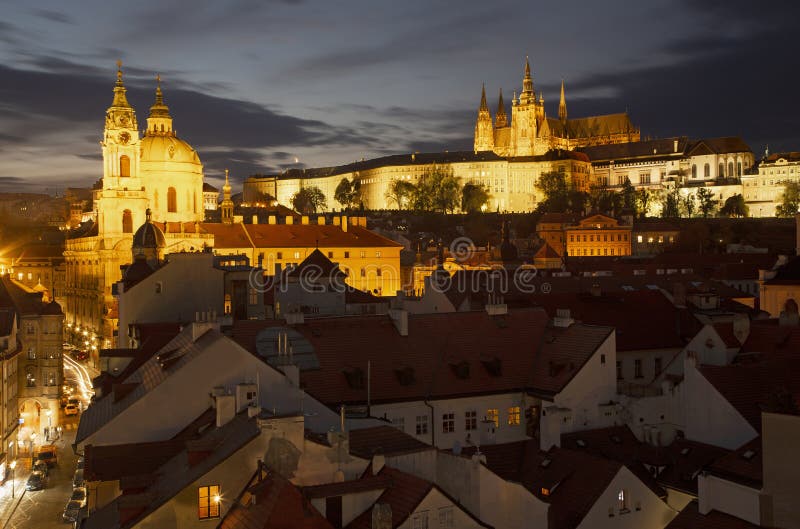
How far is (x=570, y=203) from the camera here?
191 metres

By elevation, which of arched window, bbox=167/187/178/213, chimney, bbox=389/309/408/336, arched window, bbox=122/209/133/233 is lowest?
chimney, bbox=389/309/408/336

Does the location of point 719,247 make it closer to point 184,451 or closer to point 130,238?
point 130,238

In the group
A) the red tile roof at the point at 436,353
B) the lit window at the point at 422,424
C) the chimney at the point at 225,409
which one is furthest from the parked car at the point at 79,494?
the chimney at the point at 225,409

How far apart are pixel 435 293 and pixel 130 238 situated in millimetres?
53330

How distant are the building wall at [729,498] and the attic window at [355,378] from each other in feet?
36.7

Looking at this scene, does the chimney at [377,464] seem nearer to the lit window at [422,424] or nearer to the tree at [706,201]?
the lit window at [422,424]

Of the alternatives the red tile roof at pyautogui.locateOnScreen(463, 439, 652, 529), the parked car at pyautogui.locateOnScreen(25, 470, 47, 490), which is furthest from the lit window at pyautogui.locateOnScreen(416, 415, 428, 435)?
the parked car at pyautogui.locateOnScreen(25, 470, 47, 490)

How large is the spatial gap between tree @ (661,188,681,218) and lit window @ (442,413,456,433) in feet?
515

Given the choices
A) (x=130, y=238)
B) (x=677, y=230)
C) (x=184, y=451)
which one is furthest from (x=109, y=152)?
(x=677, y=230)

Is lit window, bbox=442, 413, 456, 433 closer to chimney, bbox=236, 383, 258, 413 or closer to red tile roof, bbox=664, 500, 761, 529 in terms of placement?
chimney, bbox=236, 383, 258, 413

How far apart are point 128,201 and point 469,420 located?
67965 millimetres

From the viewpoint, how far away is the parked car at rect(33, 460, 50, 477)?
1762 inches

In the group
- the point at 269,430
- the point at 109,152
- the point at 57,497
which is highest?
the point at 109,152

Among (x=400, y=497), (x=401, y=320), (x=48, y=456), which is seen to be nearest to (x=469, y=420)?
(x=401, y=320)
